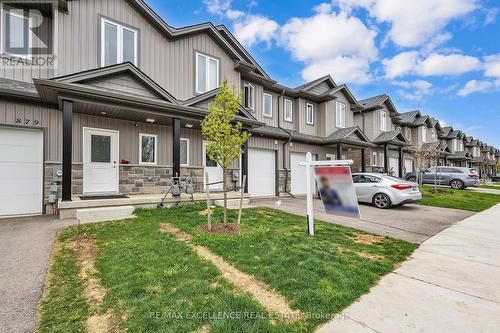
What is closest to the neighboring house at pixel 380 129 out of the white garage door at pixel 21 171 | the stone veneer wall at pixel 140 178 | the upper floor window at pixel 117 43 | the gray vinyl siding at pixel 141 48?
the gray vinyl siding at pixel 141 48

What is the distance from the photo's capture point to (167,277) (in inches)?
131

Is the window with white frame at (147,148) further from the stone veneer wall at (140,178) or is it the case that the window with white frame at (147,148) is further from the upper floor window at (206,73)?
the upper floor window at (206,73)

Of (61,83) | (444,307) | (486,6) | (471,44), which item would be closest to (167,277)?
(444,307)

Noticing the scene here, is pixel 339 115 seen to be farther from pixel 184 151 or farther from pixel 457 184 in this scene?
pixel 184 151

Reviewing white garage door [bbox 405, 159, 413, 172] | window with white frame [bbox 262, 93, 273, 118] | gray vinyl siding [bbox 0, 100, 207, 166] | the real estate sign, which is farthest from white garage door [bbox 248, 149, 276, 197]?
white garage door [bbox 405, 159, 413, 172]

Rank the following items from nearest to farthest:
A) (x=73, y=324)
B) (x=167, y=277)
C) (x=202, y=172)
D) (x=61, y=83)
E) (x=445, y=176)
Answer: (x=73, y=324)
(x=167, y=277)
(x=61, y=83)
(x=202, y=172)
(x=445, y=176)

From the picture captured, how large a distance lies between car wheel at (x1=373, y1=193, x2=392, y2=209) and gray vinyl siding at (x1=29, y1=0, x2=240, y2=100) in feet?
27.2

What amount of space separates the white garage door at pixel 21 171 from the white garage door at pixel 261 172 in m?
8.14

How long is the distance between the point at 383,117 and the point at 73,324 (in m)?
22.7

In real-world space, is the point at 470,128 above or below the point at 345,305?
above

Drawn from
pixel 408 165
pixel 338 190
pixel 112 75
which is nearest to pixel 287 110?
pixel 112 75

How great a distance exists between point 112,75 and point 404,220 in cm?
1028

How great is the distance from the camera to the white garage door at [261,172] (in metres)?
12.4

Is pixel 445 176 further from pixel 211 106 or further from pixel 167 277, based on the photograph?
pixel 167 277
